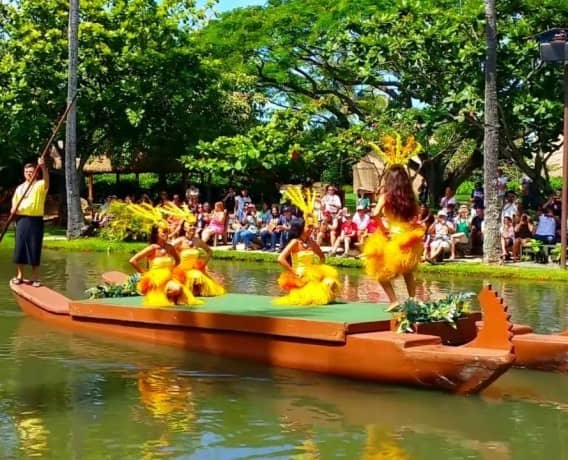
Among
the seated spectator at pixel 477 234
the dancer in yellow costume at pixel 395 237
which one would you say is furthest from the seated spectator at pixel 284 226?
the dancer in yellow costume at pixel 395 237

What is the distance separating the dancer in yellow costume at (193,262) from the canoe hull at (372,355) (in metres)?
0.88

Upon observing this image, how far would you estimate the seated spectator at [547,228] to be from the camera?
16.0 metres

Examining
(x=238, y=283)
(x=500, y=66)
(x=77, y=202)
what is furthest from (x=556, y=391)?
(x=77, y=202)

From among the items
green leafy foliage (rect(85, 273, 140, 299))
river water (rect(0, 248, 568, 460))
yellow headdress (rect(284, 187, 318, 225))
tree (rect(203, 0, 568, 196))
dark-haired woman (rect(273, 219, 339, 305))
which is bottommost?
river water (rect(0, 248, 568, 460))

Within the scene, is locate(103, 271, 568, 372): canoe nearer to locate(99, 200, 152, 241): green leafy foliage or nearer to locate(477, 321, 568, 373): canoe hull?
locate(477, 321, 568, 373): canoe hull

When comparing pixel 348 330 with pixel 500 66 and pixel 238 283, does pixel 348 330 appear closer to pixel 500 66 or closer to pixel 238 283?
pixel 238 283

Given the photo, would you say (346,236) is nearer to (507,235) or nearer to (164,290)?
(507,235)

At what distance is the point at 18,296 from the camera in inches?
423

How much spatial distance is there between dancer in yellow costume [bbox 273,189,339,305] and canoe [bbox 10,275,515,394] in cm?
23

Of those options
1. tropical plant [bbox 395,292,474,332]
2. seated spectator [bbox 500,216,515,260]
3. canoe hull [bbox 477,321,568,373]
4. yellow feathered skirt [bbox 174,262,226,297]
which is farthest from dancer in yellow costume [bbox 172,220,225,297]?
seated spectator [bbox 500,216,515,260]

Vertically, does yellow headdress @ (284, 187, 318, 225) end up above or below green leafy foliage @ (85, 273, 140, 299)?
above

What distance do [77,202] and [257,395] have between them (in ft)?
50.1

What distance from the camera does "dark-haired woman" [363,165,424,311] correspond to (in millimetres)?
8047

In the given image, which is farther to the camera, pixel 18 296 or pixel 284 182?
pixel 284 182
